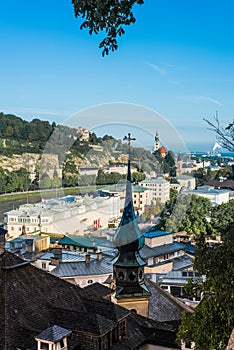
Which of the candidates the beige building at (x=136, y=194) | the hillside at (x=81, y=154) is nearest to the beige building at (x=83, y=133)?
the hillside at (x=81, y=154)

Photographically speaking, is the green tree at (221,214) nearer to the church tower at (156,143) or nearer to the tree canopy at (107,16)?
the church tower at (156,143)

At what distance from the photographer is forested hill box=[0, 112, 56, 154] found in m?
103

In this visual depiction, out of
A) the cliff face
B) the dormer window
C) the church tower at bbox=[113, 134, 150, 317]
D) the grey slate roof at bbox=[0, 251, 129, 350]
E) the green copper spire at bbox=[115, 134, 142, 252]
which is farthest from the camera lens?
the cliff face

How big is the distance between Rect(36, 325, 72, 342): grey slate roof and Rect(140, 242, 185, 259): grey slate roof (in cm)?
2180

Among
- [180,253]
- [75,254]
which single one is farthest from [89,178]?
[180,253]

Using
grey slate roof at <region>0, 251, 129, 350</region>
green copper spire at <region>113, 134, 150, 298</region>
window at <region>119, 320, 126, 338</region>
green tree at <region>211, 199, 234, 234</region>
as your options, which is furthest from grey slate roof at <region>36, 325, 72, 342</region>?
green tree at <region>211, 199, 234, 234</region>

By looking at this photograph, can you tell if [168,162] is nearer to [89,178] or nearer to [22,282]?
[89,178]

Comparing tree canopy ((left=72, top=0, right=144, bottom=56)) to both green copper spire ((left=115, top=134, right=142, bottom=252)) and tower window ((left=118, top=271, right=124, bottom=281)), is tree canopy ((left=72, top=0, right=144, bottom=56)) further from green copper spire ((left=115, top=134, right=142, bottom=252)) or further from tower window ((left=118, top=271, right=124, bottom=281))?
tower window ((left=118, top=271, right=124, bottom=281))

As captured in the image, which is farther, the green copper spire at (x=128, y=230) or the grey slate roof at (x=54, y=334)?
the green copper spire at (x=128, y=230)

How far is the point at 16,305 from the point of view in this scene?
31.5 feet

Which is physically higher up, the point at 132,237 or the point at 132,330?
the point at 132,237

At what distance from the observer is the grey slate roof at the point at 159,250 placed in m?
31.5

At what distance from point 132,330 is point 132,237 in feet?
9.65

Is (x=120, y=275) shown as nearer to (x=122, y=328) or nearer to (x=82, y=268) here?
(x=122, y=328)
